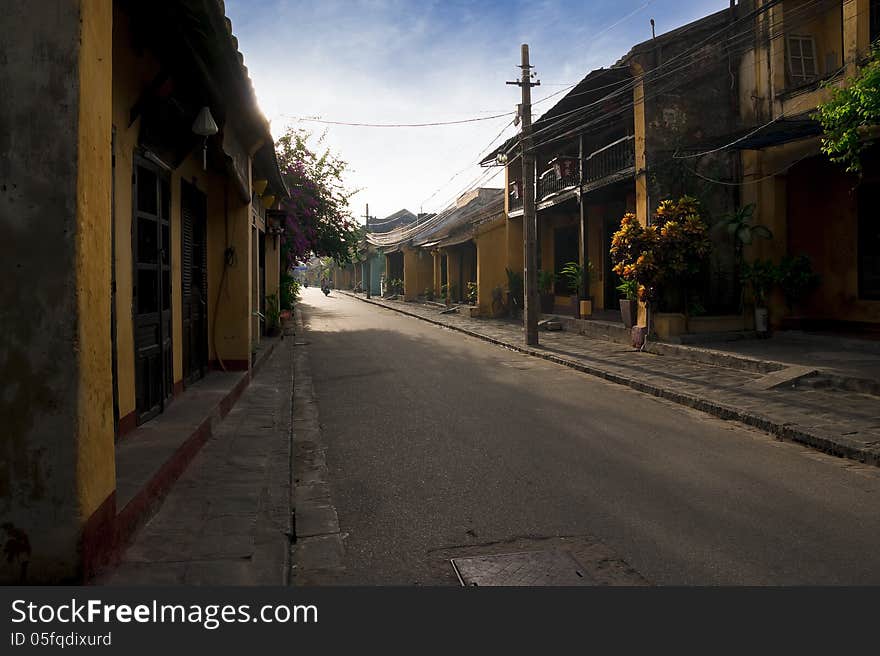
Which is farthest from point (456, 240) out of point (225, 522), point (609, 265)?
point (225, 522)

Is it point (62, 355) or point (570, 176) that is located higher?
point (570, 176)

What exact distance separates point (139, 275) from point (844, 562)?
5.58 metres

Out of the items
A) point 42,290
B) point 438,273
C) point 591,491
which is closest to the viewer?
point 42,290

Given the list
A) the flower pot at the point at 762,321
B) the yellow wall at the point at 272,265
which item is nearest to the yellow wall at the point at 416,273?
the yellow wall at the point at 272,265

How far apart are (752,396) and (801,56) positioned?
794 cm

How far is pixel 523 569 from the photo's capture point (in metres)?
3.56

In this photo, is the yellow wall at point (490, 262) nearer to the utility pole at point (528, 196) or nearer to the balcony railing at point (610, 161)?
the balcony railing at point (610, 161)

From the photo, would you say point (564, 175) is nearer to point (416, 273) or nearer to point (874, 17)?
point (874, 17)

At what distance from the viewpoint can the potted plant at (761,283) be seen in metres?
12.9

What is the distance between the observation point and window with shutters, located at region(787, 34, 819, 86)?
12.8 m

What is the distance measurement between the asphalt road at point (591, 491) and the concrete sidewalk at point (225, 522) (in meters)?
0.42

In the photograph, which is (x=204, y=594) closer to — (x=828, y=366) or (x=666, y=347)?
(x=828, y=366)

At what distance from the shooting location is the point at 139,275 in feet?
19.8

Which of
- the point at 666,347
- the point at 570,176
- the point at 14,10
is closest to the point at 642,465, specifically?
the point at 14,10
